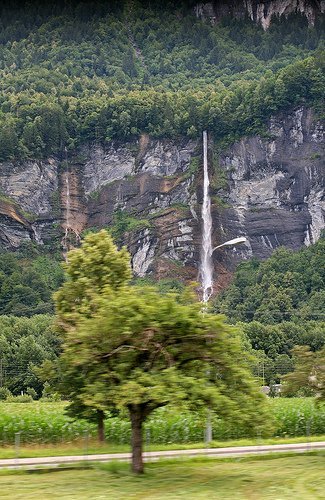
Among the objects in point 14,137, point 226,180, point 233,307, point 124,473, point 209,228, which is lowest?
point 124,473

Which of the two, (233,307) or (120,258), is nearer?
(120,258)

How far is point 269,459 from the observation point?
29.5 metres

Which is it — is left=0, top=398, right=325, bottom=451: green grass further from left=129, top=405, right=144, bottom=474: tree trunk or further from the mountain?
the mountain

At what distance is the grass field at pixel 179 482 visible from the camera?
21312 millimetres

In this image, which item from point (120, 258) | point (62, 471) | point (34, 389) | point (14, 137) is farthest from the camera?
point (14, 137)

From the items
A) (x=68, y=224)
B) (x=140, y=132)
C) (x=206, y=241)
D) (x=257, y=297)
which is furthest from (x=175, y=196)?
(x=257, y=297)

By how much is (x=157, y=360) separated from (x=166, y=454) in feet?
29.7

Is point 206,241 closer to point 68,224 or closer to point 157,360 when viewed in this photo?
point 68,224

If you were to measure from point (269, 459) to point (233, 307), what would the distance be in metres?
91.2

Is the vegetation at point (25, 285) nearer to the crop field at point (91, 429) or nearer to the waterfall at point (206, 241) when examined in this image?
the waterfall at point (206, 241)

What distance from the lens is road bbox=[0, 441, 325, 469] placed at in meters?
28.7

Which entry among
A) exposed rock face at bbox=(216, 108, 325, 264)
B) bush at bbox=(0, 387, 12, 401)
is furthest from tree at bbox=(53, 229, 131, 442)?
exposed rock face at bbox=(216, 108, 325, 264)

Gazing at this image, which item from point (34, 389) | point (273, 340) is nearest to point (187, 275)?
point (273, 340)

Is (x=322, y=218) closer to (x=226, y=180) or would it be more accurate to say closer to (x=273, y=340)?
(x=226, y=180)
